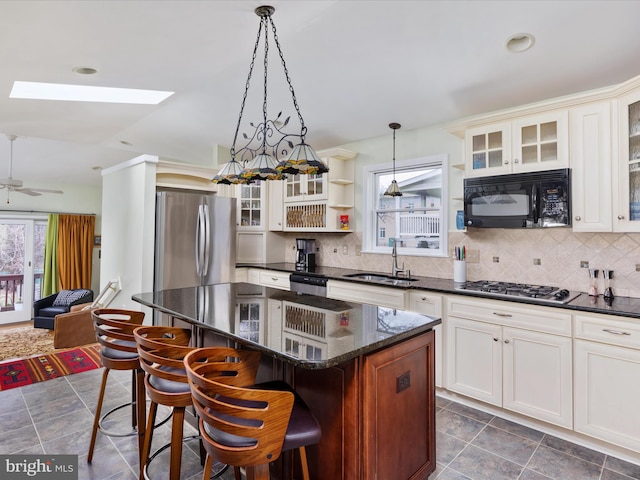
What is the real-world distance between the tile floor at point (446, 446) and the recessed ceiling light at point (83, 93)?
8.75ft

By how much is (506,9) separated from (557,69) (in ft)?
2.74

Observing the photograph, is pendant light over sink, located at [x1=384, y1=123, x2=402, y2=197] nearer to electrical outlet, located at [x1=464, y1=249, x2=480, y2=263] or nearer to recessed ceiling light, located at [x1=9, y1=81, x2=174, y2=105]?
electrical outlet, located at [x1=464, y1=249, x2=480, y2=263]

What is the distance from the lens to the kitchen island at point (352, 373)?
5.07 ft

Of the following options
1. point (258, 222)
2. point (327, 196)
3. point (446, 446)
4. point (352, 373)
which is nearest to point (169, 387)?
point (352, 373)

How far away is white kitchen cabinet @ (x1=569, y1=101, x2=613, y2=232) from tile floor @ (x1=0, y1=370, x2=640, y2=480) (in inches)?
59.9

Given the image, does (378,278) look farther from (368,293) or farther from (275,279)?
(275,279)

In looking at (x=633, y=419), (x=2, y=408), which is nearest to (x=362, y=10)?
(x=633, y=419)

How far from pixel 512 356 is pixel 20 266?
27.5 ft

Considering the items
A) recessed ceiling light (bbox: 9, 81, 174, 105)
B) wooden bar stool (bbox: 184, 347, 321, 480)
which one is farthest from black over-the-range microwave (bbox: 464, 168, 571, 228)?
recessed ceiling light (bbox: 9, 81, 174, 105)

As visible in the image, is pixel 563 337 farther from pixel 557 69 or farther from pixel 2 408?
pixel 2 408

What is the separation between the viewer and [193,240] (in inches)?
172

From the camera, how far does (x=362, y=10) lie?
2250 millimetres

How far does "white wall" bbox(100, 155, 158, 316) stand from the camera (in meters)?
4.20

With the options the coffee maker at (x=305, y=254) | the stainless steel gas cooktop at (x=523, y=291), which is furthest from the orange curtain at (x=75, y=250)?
the stainless steel gas cooktop at (x=523, y=291)
